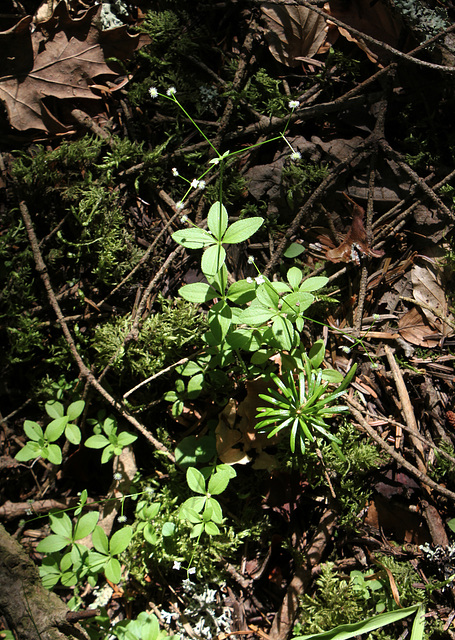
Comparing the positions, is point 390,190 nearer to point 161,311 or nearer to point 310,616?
point 161,311


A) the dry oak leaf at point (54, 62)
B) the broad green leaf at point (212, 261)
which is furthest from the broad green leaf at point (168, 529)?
the dry oak leaf at point (54, 62)

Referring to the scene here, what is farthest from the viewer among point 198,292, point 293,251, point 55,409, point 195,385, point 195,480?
point 293,251

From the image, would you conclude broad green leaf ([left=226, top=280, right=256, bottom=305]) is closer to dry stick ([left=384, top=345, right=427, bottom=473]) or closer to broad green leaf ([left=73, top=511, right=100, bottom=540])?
dry stick ([left=384, top=345, right=427, bottom=473])

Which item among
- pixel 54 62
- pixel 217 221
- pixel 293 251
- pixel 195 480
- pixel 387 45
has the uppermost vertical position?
pixel 387 45

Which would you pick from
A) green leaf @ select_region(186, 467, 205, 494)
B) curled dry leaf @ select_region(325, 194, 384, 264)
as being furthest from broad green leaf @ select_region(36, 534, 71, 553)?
curled dry leaf @ select_region(325, 194, 384, 264)

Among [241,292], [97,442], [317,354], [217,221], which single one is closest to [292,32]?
[217,221]

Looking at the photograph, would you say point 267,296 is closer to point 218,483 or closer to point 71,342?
point 218,483
